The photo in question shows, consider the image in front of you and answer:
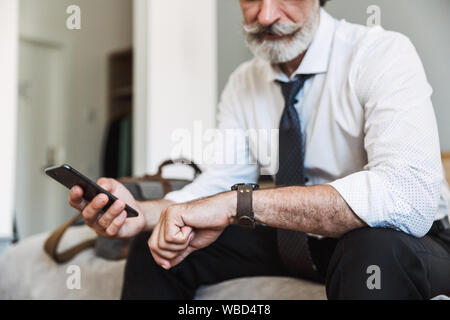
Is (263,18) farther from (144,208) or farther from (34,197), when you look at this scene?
(34,197)

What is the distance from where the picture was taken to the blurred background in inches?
51.4

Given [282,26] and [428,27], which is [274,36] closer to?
[282,26]

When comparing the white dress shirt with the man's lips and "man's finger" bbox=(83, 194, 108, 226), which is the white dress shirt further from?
"man's finger" bbox=(83, 194, 108, 226)

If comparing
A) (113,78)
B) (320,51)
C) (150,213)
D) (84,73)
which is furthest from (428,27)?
(84,73)

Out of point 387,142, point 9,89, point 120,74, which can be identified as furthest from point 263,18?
point 120,74

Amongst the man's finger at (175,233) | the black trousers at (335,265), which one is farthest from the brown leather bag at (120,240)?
the man's finger at (175,233)

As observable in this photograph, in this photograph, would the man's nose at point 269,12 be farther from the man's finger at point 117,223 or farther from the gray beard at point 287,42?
the man's finger at point 117,223

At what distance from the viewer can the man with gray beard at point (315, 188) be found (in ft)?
2.32

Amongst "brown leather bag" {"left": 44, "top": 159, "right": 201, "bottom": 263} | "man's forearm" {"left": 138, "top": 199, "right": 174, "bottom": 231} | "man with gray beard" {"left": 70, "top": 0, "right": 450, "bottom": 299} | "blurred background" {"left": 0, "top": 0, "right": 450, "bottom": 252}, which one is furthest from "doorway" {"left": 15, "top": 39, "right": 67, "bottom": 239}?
"man's forearm" {"left": 138, "top": 199, "right": 174, "bottom": 231}

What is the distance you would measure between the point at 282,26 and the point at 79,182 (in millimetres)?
535

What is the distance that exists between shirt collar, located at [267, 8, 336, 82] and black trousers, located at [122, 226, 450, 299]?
36cm

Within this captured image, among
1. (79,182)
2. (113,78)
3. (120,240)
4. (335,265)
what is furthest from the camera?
(113,78)

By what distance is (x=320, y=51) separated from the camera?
40.4 inches

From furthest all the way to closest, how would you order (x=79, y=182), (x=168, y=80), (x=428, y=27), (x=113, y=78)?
1. (x=113, y=78)
2. (x=168, y=80)
3. (x=428, y=27)
4. (x=79, y=182)
